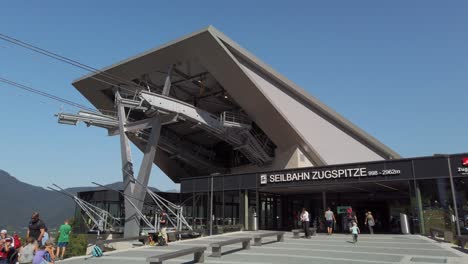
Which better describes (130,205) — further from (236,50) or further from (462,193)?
(462,193)

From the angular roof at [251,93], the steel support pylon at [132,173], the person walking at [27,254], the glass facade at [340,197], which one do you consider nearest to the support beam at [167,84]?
the angular roof at [251,93]

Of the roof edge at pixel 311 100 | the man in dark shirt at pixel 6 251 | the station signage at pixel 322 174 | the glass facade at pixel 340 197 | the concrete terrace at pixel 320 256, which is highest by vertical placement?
the roof edge at pixel 311 100

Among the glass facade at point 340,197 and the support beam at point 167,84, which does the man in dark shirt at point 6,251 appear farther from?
the support beam at point 167,84

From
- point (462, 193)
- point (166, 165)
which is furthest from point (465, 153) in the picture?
point (166, 165)

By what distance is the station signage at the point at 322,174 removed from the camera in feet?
80.3

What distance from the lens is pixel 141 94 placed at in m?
29.9

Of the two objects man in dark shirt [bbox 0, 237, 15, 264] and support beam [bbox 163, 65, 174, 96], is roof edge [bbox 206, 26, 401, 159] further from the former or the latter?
man in dark shirt [bbox 0, 237, 15, 264]

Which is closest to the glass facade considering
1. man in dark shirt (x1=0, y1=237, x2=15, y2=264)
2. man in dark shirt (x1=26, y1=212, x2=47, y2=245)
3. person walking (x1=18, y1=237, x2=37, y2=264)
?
man in dark shirt (x1=26, y1=212, x2=47, y2=245)

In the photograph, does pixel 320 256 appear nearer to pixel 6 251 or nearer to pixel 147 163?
pixel 6 251

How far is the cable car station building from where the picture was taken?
2873 centimetres

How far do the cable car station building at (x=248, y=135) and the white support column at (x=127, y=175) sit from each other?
0.30 ft

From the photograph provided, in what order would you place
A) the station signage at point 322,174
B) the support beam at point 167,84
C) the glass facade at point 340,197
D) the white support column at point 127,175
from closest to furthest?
1. the glass facade at point 340,197
2. the station signage at point 322,174
3. the white support column at point 127,175
4. the support beam at point 167,84

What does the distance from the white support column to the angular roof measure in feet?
→ 14.1

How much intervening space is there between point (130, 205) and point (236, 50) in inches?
649
